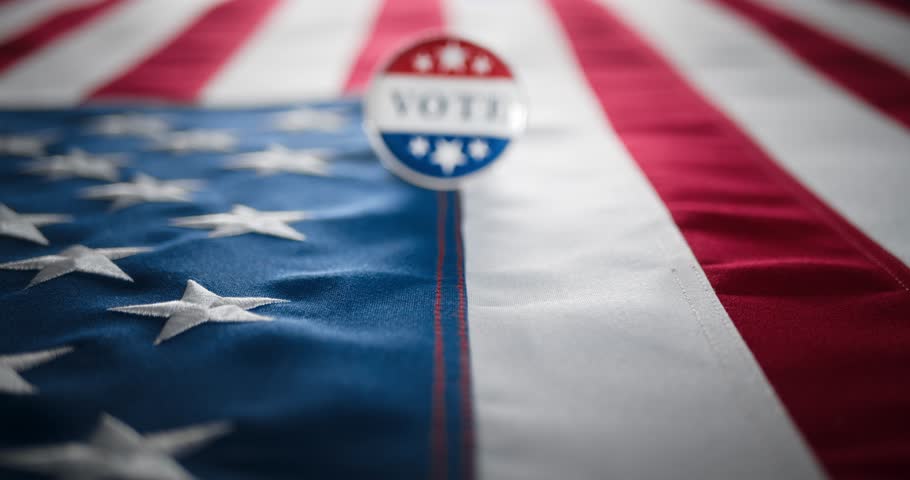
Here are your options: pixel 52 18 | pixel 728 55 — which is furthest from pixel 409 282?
pixel 52 18

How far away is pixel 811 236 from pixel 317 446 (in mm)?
688

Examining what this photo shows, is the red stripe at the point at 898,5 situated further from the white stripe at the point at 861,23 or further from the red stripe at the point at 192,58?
the red stripe at the point at 192,58

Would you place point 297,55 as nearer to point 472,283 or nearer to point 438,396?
point 472,283

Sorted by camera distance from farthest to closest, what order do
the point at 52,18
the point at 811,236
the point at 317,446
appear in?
1. the point at 52,18
2. the point at 811,236
3. the point at 317,446

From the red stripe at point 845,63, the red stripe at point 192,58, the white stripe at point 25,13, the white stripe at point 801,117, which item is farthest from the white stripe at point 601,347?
the white stripe at point 25,13

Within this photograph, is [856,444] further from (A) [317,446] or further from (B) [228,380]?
(B) [228,380]

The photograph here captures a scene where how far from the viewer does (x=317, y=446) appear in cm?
49

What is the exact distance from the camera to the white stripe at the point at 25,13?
1717mm

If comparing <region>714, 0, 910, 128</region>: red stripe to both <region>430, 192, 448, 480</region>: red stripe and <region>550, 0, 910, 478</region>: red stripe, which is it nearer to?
<region>550, 0, 910, 478</region>: red stripe

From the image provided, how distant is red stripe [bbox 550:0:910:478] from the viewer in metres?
0.52

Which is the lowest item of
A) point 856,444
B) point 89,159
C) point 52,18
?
point 856,444

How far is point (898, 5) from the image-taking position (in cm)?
168

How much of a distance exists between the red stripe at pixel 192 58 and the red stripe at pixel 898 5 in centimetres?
186

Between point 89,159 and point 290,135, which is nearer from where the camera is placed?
point 89,159
